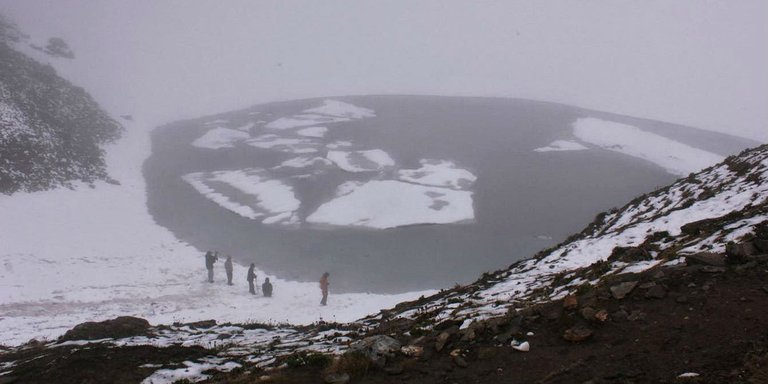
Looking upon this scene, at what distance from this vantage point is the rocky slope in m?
31.9

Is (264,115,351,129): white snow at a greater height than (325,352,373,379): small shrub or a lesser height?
greater

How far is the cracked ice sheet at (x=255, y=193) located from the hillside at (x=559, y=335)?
20573mm

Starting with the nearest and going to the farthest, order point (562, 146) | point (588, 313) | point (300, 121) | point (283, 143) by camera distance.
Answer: point (588, 313)
point (562, 146)
point (283, 143)
point (300, 121)

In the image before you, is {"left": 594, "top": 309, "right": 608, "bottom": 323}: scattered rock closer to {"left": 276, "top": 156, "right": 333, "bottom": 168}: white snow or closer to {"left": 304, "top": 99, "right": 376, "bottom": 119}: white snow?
{"left": 276, "top": 156, "right": 333, "bottom": 168}: white snow

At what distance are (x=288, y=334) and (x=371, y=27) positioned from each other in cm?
11837

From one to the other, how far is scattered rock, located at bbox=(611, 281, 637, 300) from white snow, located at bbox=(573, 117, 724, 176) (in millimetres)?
36747

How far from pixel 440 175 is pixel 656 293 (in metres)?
31.5

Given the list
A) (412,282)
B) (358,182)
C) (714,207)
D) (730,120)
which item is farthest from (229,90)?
(714,207)

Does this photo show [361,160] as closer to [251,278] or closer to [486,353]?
[251,278]

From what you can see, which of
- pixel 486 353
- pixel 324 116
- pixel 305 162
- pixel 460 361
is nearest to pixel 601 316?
pixel 486 353

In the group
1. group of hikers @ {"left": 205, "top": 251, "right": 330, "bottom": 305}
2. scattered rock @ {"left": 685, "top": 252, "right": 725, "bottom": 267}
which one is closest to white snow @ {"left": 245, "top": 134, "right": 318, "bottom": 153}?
group of hikers @ {"left": 205, "top": 251, "right": 330, "bottom": 305}

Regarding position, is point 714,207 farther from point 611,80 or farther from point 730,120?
point 611,80

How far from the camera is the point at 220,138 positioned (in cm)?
4975

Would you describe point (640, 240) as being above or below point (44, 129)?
below
